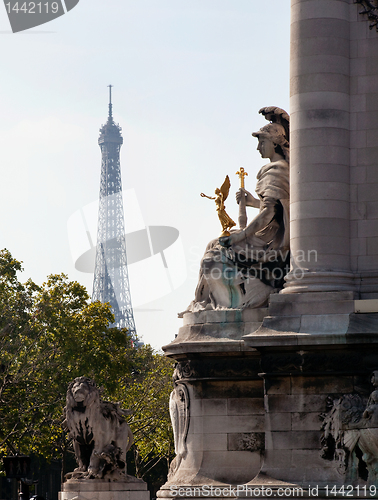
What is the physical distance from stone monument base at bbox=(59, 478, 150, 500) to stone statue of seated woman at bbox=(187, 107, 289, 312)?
180 inches

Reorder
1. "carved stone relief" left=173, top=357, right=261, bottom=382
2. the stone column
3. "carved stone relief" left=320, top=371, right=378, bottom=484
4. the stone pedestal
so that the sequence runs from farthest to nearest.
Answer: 1. "carved stone relief" left=173, top=357, right=261, bottom=382
2. the stone pedestal
3. the stone column
4. "carved stone relief" left=320, top=371, right=378, bottom=484

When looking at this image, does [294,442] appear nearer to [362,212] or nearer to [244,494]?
[244,494]

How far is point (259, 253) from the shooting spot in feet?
90.1

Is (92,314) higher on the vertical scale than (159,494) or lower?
higher

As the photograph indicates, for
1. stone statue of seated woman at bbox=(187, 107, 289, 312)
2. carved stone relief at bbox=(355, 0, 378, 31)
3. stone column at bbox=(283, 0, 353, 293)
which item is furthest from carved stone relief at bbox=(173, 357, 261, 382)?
carved stone relief at bbox=(355, 0, 378, 31)

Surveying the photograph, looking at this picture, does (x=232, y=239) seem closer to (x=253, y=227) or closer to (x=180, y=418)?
(x=253, y=227)

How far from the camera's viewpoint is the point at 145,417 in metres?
63.3

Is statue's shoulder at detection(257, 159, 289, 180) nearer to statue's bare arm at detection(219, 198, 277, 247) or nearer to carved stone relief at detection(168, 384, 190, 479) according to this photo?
statue's bare arm at detection(219, 198, 277, 247)

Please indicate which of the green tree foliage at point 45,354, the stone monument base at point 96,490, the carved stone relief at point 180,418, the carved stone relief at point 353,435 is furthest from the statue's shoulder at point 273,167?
the green tree foliage at point 45,354

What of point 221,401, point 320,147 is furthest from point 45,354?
point 320,147

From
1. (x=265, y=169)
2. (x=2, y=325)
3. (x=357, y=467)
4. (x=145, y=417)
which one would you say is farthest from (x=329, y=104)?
(x=145, y=417)

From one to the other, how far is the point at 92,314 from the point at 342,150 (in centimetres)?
3209

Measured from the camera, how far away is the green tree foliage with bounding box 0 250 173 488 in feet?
166

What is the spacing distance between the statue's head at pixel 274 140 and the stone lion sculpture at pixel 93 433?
23.8ft
